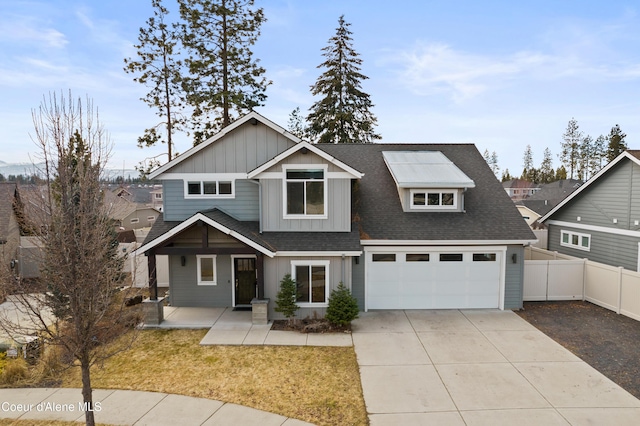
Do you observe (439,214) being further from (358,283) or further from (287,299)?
(287,299)

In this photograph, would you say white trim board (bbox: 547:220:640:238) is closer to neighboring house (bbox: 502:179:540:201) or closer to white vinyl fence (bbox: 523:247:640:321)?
white vinyl fence (bbox: 523:247:640:321)

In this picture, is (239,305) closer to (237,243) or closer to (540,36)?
(237,243)

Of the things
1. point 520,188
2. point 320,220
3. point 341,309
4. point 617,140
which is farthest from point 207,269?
point 520,188

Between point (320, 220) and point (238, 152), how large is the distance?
4.03 metres

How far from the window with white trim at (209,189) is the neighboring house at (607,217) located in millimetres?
15145

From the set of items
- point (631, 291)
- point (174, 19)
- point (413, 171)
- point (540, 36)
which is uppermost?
point (174, 19)

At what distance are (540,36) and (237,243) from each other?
16576 mm

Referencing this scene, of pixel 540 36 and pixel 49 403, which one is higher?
pixel 540 36

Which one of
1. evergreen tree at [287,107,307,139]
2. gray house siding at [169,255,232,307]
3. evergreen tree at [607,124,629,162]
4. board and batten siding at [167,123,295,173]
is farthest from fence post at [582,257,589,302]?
evergreen tree at [607,124,629,162]

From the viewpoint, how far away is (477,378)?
831 cm

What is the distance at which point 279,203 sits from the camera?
12.6m

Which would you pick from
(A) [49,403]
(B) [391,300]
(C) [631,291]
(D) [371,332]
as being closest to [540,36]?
(C) [631,291]

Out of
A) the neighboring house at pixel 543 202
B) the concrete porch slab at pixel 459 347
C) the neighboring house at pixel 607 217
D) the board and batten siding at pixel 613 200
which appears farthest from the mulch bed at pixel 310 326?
the neighboring house at pixel 543 202

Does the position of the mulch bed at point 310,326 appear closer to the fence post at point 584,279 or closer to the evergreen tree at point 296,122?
the fence post at point 584,279
